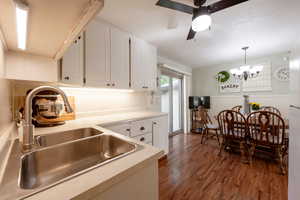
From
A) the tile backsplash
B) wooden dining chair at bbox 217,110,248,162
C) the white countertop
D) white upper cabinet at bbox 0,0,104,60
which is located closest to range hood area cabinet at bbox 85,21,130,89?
the tile backsplash

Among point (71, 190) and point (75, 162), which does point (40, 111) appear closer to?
point (75, 162)

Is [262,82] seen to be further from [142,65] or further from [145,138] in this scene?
[145,138]

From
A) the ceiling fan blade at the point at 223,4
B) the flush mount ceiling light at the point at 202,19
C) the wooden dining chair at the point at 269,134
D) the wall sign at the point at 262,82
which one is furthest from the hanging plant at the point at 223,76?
the flush mount ceiling light at the point at 202,19

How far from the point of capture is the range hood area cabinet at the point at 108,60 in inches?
64.6

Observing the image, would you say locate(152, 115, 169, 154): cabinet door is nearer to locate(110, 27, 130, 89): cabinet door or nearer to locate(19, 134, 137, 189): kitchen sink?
locate(110, 27, 130, 89): cabinet door

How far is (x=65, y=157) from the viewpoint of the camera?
908 mm

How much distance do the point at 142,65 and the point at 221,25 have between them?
144 centimetres

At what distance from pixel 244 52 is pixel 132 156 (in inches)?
154

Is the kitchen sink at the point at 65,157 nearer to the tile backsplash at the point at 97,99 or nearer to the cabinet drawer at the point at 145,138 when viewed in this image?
the tile backsplash at the point at 97,99

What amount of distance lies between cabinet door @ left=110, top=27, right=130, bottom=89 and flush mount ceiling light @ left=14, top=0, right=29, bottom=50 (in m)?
1.06

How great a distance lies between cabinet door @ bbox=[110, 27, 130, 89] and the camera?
2020mm

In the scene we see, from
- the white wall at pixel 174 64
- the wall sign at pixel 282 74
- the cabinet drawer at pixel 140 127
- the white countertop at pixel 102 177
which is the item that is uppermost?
the white wall at pixel 174 64

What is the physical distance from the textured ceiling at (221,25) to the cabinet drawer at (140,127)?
59.7 inches

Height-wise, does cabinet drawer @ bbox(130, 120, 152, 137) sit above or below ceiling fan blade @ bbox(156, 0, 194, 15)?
below
